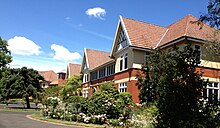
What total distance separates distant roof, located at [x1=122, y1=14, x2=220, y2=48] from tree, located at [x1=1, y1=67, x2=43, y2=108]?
15.4 metres

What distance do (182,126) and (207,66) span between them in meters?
16.4

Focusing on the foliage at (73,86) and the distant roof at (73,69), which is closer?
the foliage at (73,86)

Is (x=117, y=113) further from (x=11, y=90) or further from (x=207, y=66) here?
(x=11, y=90)

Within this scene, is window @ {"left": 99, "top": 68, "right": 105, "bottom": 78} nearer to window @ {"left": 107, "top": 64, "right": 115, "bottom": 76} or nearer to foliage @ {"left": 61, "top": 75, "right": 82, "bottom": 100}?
window @ {"left": 107, "top": 64, "right": 115, "bottom": 76}

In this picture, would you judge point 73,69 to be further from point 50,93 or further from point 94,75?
point 50,93

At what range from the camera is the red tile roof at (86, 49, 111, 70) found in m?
45.6

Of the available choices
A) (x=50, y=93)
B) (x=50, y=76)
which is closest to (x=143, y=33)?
(x=50, y=93)

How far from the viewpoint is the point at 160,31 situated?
103 ft

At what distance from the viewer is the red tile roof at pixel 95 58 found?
45.6 m

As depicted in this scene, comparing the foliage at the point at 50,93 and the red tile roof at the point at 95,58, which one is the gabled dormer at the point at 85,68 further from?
the foliage at the point at 50,93

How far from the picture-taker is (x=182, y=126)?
9.34 meters

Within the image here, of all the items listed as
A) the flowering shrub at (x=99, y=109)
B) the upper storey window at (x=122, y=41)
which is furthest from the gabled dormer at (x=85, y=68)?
the flowering shrub at (x=99, y=109)

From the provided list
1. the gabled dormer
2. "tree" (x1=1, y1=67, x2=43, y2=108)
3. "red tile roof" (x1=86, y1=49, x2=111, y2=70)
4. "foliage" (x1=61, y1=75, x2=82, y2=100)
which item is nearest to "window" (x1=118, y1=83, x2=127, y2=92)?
"tree" (x1=1, y1=67, x2=43, y2=108)

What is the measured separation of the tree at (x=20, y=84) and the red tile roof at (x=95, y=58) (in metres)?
10.5
